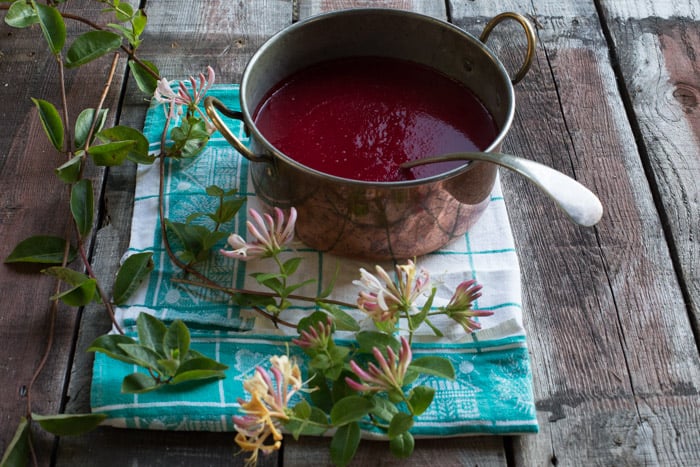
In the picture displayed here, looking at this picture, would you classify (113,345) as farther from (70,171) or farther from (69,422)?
(70,171)

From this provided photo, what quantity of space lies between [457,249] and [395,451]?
257mm

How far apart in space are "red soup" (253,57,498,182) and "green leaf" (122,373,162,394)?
0.27 metres

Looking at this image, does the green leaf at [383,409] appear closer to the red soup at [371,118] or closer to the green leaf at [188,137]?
the red soup at [371,118]

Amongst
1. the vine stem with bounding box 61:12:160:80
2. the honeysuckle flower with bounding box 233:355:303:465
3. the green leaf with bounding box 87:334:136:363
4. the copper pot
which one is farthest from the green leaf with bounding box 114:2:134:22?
the honeysuckle flower with bounding box 233:355:303:465

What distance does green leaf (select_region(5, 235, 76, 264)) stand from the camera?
32.2 inches

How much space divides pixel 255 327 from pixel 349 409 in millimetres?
157

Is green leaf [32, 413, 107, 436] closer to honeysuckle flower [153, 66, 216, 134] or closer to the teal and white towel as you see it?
the teal and white towel

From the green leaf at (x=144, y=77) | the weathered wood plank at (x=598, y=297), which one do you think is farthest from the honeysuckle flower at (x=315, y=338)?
the green leaf at (x=144, y=77)

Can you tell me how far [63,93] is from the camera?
37.9 inches

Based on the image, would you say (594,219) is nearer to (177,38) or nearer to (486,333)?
(486,333)

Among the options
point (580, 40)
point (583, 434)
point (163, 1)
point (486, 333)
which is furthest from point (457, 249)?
point (163, 1)

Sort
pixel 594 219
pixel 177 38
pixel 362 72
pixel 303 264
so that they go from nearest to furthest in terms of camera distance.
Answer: pixel 594 219
pixel 303 264
pixel 362 72
pixel 177 38

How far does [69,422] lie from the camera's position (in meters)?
0.68

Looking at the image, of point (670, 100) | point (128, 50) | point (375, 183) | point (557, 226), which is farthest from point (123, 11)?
point (670, 100)
